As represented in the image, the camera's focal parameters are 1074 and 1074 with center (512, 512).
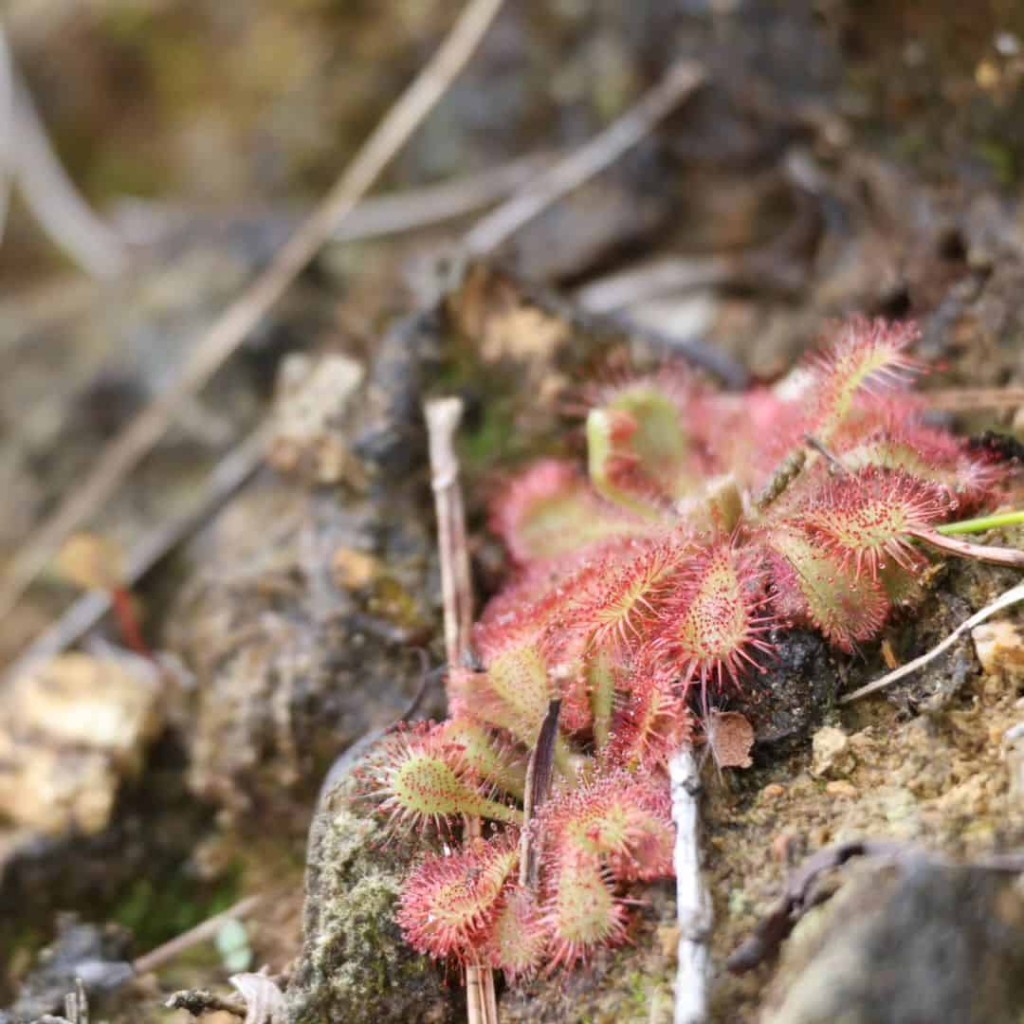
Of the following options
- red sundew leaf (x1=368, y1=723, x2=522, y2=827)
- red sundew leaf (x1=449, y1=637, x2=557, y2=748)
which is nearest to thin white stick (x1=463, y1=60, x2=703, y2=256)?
red sundew leaf (x1=449, y1=637, x2=557, y2=748)

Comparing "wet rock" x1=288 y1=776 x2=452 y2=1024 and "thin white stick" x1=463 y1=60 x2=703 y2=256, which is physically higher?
"thin white stick" x1=463 y1=60 x2=703 y2=256

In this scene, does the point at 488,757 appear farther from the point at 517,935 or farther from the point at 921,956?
the point at 921,956

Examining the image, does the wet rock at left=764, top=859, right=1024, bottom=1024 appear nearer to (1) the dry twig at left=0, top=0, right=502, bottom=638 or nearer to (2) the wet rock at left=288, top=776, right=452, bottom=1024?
(2) the wet rock at left=288, top=776, right=452, bottom=1024

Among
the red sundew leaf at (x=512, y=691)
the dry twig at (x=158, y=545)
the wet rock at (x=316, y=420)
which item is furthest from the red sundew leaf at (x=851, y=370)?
the dry twig at (x=158, y=545)

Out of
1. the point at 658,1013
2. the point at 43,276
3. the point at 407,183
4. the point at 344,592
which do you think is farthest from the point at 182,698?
the point at 43,276

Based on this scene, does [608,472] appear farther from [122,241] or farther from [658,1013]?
[122,241]

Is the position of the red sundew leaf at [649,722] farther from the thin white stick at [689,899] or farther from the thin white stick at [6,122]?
the thin white stick at [6,122]
